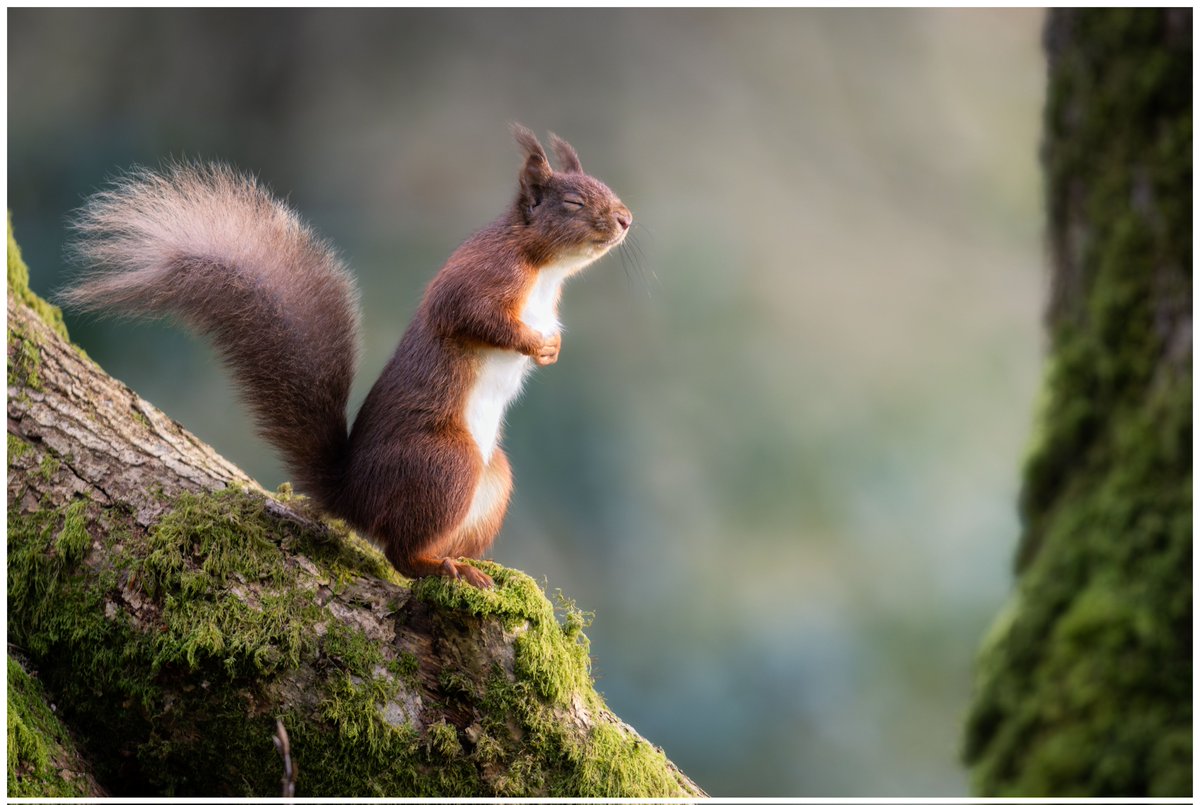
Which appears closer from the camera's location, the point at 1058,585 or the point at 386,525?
the point at 1058,585

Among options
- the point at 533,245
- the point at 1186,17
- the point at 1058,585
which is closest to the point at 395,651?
the point at 533,245

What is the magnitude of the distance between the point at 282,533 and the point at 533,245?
680mm

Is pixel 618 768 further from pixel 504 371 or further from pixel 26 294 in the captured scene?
pixel 26 294

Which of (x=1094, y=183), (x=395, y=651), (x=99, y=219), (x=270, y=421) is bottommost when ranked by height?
(x=395, y=651)

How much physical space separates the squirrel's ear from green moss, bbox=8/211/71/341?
1051mm

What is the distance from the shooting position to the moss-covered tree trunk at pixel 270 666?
1449 millimetres

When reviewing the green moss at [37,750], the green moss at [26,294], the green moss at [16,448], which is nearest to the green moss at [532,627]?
the green moss at [37,750]

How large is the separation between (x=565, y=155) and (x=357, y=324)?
53 cm

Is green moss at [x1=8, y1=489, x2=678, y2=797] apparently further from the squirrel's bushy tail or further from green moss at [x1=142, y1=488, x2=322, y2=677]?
the squirrel's bushy tail

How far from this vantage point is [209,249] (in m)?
1.81

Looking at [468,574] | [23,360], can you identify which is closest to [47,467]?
[23,360]

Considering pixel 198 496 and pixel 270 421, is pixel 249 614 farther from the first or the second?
pixel 270 421

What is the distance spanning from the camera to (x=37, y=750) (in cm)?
141

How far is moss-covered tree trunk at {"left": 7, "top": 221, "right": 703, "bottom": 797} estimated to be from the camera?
145 cm
